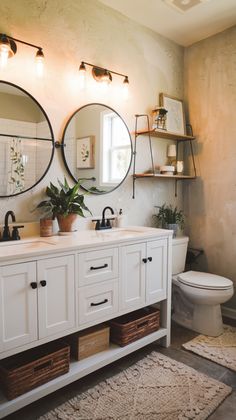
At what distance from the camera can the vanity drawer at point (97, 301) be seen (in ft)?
5.62

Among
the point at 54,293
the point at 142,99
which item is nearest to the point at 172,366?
the point at 54,293

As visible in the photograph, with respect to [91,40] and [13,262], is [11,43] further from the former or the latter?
[13,262]

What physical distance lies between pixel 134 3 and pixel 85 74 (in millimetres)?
727

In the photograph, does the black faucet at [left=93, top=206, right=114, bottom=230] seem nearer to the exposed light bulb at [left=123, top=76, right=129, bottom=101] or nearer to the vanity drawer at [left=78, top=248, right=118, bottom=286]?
the vanity drawer at [left=78, top=248, right=118, bottom=286]

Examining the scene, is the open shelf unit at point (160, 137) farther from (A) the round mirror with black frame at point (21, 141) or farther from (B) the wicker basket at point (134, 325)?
(B) the wicker basket at point (134, 325)

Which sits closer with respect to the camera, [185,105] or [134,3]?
[134,3]

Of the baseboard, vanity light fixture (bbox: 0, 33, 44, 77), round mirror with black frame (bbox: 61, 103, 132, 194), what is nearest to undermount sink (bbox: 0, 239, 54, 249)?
round mirror with black frame (bbox: 61, 103, 132, 194)

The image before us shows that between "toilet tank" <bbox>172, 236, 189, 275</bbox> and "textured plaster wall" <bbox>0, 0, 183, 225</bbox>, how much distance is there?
35 cm

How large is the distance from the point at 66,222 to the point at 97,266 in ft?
1.44

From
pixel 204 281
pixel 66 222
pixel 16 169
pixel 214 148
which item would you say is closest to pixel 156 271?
pixel 204 281

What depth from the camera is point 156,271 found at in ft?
7.06

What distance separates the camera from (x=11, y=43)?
185cm

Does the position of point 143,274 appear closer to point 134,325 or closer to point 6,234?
point 134,325

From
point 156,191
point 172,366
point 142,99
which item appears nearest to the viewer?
point 172,366
